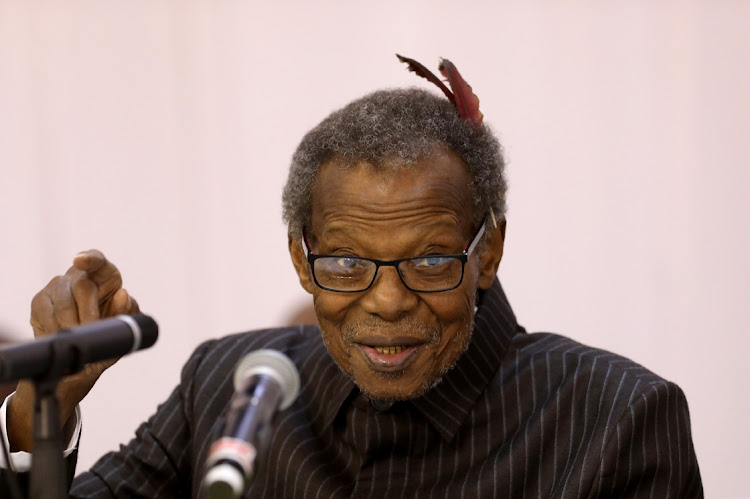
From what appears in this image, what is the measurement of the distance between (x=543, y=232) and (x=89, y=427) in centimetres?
211

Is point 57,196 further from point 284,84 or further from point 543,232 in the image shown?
point 543,232

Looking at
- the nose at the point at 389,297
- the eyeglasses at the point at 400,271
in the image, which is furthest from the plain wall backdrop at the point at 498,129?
the nose at the point at 389,297

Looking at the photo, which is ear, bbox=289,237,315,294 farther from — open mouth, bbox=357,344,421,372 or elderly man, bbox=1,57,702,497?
open mouth, bbox=357,344,421,372

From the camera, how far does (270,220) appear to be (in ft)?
13.4

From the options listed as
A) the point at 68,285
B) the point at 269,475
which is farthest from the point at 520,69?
the point at 68,285

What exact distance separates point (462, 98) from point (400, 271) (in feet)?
1.68

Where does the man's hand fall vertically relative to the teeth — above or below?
above

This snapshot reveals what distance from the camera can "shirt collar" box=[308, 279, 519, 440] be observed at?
2467 millimetres

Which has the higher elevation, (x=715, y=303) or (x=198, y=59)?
(x=198, y=59)

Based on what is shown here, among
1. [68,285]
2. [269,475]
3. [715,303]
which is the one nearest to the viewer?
[68,285]

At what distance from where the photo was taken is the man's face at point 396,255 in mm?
2273

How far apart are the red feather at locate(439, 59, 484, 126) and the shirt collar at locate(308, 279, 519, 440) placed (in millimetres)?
483

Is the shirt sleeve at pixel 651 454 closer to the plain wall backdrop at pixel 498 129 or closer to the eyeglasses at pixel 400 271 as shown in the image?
the eyeglasses at pixel 400 271

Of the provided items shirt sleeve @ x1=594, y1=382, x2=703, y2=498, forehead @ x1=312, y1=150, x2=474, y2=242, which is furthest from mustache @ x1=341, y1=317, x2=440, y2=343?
shirt sleeve @ x1=594, y1=382, x2=703, y2=498
